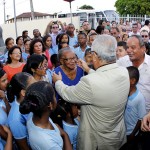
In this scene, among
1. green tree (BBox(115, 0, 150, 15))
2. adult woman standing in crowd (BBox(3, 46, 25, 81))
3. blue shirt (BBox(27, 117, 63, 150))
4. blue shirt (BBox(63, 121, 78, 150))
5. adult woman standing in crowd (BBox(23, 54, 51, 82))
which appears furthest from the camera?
green tree (BBox(115, 0, 150, 15))

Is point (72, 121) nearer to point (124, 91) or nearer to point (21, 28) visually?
point (124, 91)

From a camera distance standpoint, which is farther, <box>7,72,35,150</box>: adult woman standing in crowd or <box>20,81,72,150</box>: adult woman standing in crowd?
<box>7,72,35,150</box>: adult woman standing in crowd

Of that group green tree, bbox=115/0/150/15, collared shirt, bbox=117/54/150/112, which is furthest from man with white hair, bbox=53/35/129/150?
green tree, bbox=115/0/150/15

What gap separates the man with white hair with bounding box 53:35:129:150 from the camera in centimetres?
232

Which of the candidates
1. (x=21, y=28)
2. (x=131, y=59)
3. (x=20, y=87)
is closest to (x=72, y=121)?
(x=20, y=87)

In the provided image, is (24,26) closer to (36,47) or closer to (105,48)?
(36,47)

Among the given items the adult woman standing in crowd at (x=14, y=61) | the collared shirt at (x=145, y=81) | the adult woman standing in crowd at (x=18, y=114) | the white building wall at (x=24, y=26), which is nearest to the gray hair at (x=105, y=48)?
the adult woman standing in crowd at (x=18, y=114)

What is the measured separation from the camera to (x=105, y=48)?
7.75 feet

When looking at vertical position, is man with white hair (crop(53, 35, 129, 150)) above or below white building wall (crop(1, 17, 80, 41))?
below

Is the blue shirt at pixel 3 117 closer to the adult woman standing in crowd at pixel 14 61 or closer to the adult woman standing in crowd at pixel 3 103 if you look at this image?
the adult woman standing in crowd at pixel 3 103

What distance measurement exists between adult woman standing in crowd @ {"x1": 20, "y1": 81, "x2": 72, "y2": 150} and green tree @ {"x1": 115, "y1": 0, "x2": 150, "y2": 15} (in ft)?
133

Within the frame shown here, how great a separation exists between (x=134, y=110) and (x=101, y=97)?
0.86 meters

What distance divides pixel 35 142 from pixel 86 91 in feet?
2.02

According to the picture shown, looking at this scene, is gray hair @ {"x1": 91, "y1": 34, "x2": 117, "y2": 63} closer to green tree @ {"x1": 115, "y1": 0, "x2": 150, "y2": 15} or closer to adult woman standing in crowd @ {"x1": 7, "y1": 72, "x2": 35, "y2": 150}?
adult woman standing in crowd @ {"x1": 7, "y1": 72, "x2": 35, "y2": 150}
